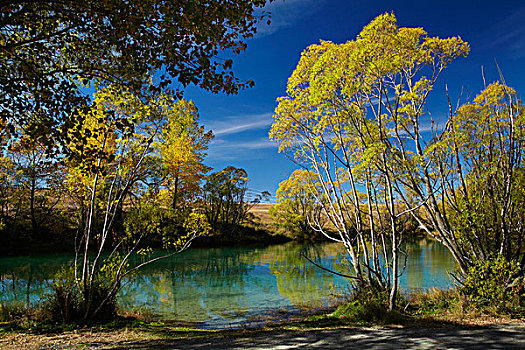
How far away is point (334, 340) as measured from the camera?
18.5 feet

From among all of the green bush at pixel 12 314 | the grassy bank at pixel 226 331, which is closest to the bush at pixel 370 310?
the grassy bank at pixel 226 331

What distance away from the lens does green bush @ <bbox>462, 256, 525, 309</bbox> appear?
7457 millimetres

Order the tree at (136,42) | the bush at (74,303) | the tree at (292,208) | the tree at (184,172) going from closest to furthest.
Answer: the tree at (136,42) < the bush at (74,303) < the tree at (184,172) < the tree at (292,208)

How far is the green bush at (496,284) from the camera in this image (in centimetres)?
746

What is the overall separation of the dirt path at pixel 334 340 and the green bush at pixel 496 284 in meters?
1.29

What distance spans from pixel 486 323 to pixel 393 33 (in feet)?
Result: 23.6

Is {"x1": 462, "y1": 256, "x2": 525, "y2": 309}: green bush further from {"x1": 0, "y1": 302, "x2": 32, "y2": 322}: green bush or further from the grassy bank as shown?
{"x1": 0, "y1": 302, "x2": 32, "y2": 322}: green bush

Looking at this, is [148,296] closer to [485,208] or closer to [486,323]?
[486,323]

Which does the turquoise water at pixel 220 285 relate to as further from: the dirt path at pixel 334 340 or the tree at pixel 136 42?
the tree at pixel 136 42

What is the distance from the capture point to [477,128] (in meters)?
8.88

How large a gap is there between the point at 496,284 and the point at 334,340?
4850 millimetres

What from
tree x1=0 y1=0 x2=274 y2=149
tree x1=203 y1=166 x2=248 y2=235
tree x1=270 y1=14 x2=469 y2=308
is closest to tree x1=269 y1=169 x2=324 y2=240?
tree x1=203 y1=166 x2=248 y2=235

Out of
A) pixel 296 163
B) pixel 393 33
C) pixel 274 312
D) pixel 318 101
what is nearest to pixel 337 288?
pixel 274 312

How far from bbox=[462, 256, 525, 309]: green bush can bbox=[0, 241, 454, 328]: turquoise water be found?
131 inches
